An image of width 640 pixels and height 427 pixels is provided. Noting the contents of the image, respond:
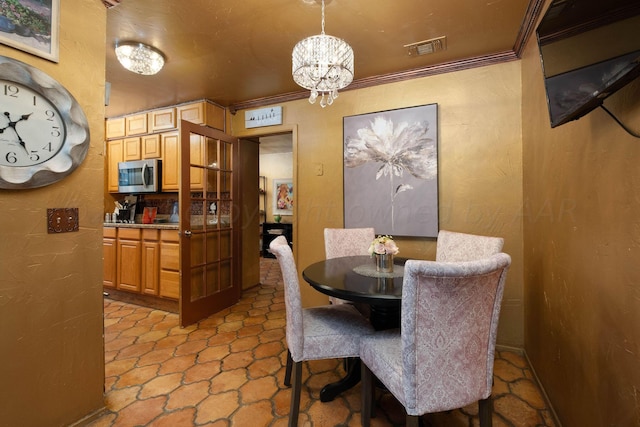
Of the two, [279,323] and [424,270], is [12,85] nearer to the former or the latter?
[424,270]

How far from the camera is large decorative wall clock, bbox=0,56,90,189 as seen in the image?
121 cm

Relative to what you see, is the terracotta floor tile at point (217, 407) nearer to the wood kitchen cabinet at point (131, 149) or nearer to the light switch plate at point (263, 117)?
the light switch plate at point (263, 117)

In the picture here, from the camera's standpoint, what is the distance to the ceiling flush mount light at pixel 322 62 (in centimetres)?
163

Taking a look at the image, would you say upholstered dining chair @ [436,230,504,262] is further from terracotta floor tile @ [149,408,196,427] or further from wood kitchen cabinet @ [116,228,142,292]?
wood kitchen cabinet @ [116,228,142,292]

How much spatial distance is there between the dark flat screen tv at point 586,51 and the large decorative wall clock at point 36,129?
2.10 meters

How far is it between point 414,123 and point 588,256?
1703 mm

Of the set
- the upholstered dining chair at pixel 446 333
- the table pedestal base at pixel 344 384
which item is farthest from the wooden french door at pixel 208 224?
the upholstered dining chair at pixel 446 333

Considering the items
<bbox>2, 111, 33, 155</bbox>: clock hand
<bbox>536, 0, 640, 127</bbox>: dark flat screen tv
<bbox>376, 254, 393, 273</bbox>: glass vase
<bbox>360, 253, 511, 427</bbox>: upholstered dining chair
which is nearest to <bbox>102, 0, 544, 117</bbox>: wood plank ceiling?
<bbox>2, 111, 33, 155</bbox>: clock hand

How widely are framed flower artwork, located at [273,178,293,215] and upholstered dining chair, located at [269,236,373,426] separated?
498cm

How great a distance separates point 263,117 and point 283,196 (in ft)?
10.9

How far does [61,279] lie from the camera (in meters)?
1.43

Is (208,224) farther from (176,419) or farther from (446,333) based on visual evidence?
(446,333)

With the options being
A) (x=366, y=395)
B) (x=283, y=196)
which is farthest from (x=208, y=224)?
(x=283, y=196)

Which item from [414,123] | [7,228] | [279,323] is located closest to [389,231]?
[414,123]
